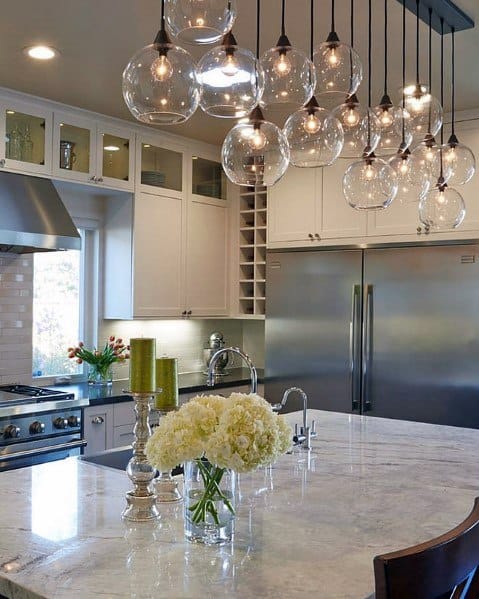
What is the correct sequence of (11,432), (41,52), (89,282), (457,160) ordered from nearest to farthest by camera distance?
(457,160) < (41,52) < (11,432) < (89,282)

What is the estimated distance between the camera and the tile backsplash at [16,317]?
4199mm

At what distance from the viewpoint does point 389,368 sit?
4.20 m

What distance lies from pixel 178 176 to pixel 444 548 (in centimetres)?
398

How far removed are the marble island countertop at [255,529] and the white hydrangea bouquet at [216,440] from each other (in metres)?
0.15

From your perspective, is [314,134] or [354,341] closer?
[314,134]

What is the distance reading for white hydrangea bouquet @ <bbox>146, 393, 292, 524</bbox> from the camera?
4.65 ft

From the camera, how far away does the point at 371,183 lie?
7.82ft

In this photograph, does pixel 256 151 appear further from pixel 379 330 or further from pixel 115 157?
pixel 115 157

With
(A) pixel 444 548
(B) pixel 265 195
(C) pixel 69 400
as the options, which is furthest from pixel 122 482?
(B) pixel 265 195

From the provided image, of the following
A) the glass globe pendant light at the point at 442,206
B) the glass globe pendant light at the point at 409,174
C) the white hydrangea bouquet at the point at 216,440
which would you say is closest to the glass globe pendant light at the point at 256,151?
the glass globe pendant light at the point at 409,174

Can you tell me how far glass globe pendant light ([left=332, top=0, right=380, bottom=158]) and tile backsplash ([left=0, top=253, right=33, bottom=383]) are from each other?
8.75 ft

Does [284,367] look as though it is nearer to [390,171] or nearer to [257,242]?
[257,242]

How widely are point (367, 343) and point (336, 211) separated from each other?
0.93 metres

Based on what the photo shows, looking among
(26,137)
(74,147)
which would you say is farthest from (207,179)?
(26,137)
